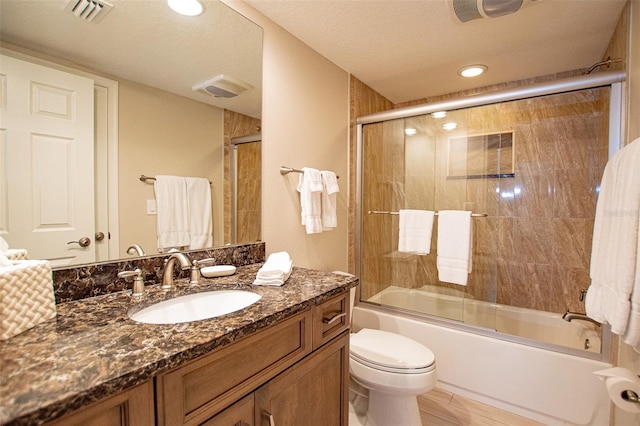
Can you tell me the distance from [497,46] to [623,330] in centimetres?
173

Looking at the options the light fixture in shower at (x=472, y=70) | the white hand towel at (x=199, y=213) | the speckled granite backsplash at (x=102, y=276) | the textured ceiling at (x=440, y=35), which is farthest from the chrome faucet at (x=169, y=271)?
the light fixture in shower at (x=472, y=70)

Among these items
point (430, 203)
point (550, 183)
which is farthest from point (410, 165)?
point (550, 183)

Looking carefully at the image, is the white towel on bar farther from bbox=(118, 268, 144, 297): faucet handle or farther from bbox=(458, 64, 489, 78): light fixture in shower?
bbox=(118, 268, 144, 297): faucet handle

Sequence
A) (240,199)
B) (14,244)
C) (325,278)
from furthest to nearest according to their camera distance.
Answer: (240,199) → (325,278) → (14,244)

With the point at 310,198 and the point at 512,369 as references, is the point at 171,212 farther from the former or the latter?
the point at 512,369

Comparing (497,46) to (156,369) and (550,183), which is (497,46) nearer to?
(550,183)

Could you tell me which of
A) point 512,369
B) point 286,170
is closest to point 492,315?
point 512,369

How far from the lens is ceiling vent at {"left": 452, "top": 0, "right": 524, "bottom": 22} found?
143cm

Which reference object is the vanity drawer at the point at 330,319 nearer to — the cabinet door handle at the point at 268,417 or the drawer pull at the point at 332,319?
the drawer pull at the point at 332,319

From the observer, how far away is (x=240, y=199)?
1.55 m

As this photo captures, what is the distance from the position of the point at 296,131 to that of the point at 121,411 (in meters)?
1.56

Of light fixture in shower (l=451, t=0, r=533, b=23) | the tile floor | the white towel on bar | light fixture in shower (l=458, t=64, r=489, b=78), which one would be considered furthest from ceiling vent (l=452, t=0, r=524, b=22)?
the tile floor

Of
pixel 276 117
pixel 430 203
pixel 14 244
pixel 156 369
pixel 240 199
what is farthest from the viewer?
pixel 430 203

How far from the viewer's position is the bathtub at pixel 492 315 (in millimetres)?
2039
